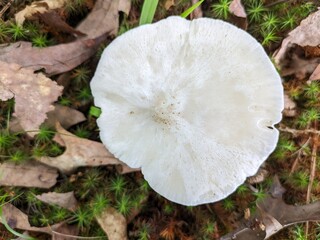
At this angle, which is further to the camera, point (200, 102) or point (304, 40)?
point (304, 40)

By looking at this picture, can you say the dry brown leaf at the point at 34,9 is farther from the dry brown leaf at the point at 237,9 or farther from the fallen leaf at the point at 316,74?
the fallen leaf at the point at 316,74

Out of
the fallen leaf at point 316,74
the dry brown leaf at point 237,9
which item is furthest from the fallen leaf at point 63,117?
the fallen leaf at point 316,74

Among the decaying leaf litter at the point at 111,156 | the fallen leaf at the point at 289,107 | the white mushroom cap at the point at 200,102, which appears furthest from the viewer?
the fallen leaf at the point at 289,107

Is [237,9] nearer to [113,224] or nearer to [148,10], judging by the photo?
[148,10]

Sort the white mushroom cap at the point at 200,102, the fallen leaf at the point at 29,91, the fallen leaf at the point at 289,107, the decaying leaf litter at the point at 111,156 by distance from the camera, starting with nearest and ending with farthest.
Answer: the white mushroom cap at the point at 200,102, the fallen leaf at the point at 29,91, the decaying leaf litter at the point at 111,156, the fallen leaf at the point at 289,107

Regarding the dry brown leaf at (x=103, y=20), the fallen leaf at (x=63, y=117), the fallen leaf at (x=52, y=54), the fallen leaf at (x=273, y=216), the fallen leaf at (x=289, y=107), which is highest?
the dry brown leaf at (x=103, y=20)

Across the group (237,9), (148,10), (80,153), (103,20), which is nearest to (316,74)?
Result: (237,9)

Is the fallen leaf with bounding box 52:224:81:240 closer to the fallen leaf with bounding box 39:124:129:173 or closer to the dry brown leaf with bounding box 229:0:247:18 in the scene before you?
the fallen leaf with bounding box 39:124:129:173

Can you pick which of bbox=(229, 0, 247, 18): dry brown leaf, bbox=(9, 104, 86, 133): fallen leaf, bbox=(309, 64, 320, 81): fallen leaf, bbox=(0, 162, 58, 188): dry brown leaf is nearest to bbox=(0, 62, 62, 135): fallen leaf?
bbox=(9, 104, 86, 133): fallen leaf
